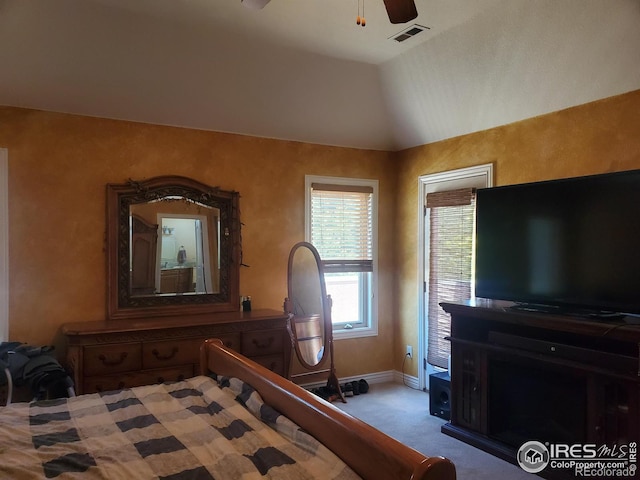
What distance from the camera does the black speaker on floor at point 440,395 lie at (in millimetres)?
4019

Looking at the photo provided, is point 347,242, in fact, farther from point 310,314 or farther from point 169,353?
point 169,353

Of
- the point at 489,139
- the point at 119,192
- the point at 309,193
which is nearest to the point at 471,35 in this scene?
the point at 489,139

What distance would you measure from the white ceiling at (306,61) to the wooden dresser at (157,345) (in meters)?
1.65

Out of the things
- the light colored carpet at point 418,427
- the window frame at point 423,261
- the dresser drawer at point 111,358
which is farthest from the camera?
the window frame at point 423,261

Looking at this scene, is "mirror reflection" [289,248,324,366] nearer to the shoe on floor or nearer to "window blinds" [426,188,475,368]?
the shoe on floor

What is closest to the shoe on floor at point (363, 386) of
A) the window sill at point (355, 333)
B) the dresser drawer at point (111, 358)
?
the window sill at point (355, 333)

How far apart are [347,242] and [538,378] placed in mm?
2276

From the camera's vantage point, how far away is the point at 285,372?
4.12m

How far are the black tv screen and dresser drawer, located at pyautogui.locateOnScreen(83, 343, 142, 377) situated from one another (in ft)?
8.32

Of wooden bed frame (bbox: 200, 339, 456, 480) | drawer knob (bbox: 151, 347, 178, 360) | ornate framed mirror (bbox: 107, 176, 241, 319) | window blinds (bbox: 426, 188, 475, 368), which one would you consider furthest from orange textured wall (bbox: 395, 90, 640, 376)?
wooden bed frame (bbox: 200, 339, 456, 480)

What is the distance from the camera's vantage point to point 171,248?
4090 mm

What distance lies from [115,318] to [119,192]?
988 mm

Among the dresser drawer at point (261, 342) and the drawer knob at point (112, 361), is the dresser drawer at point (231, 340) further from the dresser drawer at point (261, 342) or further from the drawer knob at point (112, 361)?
the drawer knob at point (112, 361)

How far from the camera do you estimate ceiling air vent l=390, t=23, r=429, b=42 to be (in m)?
3.43
